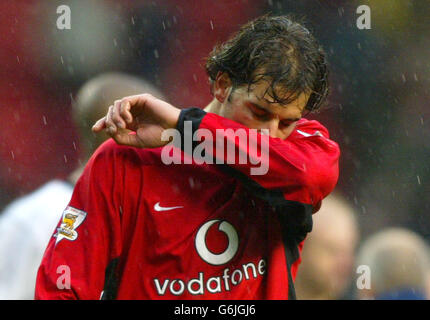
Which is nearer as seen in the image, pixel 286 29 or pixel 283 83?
pixel 283 83

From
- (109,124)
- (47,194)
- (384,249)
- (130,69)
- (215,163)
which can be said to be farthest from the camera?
(130,69)

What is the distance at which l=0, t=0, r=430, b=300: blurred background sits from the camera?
14.4ft

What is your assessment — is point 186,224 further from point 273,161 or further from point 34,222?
point 34,222

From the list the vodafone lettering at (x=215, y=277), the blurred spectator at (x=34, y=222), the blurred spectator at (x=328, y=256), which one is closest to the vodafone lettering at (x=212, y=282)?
the vodafone lettering at (x=215, y=277)

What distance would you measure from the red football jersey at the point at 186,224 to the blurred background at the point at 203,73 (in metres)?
2.51

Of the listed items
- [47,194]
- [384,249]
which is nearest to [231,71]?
[47,194]

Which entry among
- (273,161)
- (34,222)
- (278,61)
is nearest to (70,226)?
(273,161)

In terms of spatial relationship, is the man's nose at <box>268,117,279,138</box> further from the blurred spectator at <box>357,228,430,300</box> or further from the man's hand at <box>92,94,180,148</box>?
the blurred spectator at <box>357,228,430,300</box>

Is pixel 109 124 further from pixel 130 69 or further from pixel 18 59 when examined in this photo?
pixel 18 59

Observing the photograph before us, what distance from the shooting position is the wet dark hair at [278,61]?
187 cm

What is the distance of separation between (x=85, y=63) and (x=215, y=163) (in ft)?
10.1

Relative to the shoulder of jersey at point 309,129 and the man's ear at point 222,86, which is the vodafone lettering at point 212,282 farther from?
the man's ear at point 222,86
